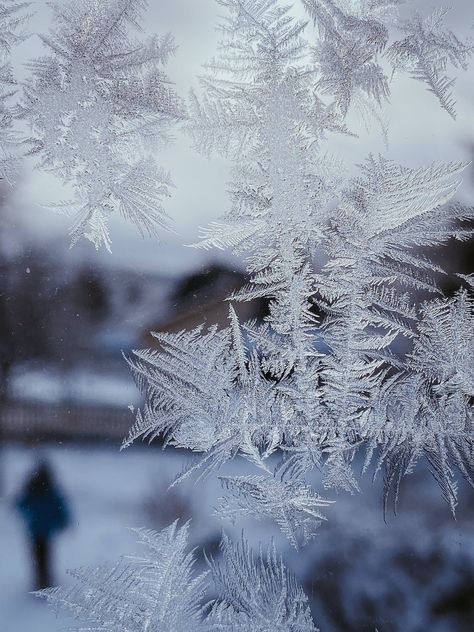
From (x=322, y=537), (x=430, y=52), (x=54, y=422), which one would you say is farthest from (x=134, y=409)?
(x=430, y=52)

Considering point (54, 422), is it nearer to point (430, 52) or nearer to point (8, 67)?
point (8, 67)

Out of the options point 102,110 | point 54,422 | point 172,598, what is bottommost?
point 172,598

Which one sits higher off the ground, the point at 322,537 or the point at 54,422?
the point at 54,422

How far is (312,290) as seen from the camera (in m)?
0.37

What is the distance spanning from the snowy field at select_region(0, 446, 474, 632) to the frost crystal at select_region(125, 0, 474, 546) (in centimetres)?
4

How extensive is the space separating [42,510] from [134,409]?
0.37ft

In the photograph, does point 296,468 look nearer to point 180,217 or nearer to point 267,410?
point 267,410

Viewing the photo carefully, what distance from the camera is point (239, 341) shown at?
14.3 inches

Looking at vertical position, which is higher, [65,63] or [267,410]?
[65,63]

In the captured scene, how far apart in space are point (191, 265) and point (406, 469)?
0.22 metres

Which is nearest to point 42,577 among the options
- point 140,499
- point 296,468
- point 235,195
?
point 140,499

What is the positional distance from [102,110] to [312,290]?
0.63ft

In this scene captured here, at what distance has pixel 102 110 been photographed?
36 centimetres

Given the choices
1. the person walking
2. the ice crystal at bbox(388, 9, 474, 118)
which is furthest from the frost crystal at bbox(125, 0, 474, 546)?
the person walking
